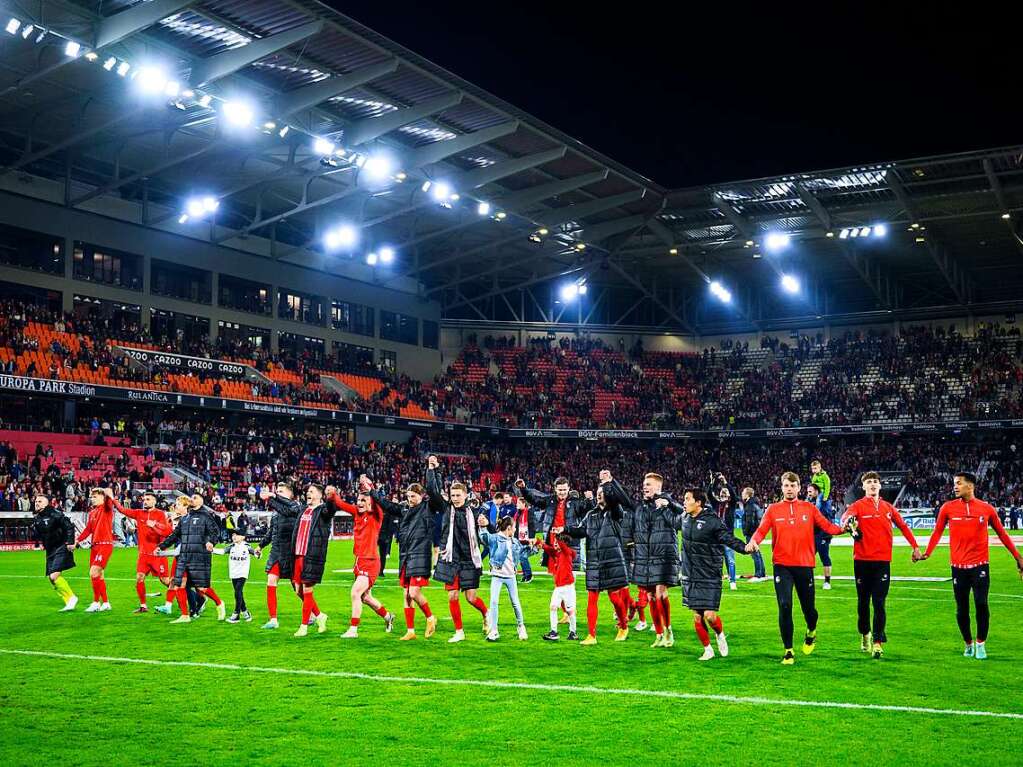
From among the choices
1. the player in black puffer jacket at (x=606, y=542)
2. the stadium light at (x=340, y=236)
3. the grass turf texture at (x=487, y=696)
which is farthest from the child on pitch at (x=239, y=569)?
the stadium light at (x=340, y=236)

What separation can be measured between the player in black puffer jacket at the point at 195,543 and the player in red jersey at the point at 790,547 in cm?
829

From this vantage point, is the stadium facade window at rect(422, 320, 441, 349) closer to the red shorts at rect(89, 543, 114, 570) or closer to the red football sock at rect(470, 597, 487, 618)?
the red shorts at rect(89, 543, 114, 570)

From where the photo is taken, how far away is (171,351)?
48.5 m

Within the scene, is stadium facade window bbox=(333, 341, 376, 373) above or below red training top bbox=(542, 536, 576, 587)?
above

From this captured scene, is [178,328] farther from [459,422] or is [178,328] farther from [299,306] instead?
[459,422]

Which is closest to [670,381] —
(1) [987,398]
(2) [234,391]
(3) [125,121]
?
(1) [987,398]

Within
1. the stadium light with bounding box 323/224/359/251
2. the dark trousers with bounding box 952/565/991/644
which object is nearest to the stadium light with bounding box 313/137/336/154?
the stadium light with bounding box 323/224/359/251

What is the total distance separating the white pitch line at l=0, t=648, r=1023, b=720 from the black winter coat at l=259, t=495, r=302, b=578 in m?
2.98

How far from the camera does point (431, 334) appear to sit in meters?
67.9

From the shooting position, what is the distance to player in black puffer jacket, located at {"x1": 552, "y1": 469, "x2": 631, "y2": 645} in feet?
44.2

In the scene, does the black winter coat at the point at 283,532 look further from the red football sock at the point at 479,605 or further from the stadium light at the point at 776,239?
the stadium light at the point at 776,239

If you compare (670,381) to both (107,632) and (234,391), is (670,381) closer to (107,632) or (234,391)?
(234,391)

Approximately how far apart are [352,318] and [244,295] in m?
8.30

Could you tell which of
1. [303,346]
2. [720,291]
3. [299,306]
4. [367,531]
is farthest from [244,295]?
[367,531]
